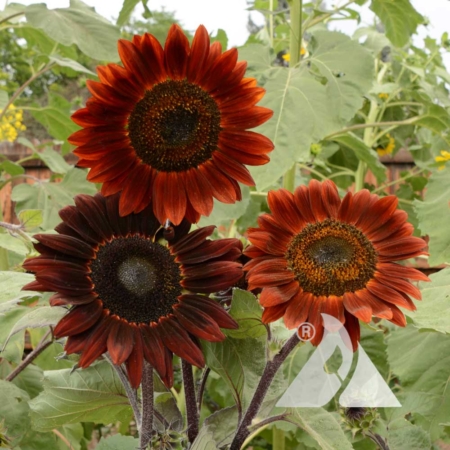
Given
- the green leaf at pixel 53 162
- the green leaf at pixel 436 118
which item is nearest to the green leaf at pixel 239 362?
the green leaf at pixel 436 118

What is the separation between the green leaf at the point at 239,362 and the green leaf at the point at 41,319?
0.10m

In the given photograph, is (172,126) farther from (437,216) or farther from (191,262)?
(437,216)

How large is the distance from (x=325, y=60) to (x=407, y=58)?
1.92 ft

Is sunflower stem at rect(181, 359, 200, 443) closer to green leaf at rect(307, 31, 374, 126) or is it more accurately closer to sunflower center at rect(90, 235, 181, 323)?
sunflower center at rect(90, 235, 181, 323)

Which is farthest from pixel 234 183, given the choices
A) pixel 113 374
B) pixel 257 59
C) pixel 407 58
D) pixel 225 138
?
pixel 407 58

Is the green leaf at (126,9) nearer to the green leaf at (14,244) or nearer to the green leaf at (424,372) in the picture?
the green leaf at (14,244)

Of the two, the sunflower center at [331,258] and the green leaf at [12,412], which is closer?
the sunflower center at [331,258]

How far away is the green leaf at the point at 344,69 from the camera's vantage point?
29.3 inches

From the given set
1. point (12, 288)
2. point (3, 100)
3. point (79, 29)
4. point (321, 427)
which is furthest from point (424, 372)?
point (3, 100)

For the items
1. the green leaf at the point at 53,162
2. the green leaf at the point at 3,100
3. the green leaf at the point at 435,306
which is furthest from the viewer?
the green leaf at the point at 53,162

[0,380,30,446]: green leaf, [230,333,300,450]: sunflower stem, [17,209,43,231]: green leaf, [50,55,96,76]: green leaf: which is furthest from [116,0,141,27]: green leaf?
[230,333,300,450]: sunflower stem

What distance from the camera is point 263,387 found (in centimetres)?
36

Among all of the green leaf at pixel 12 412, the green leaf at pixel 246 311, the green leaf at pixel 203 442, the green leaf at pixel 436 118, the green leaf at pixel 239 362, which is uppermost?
the green leaf at pixel 436 118

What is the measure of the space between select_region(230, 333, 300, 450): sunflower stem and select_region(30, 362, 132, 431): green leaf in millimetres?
88
